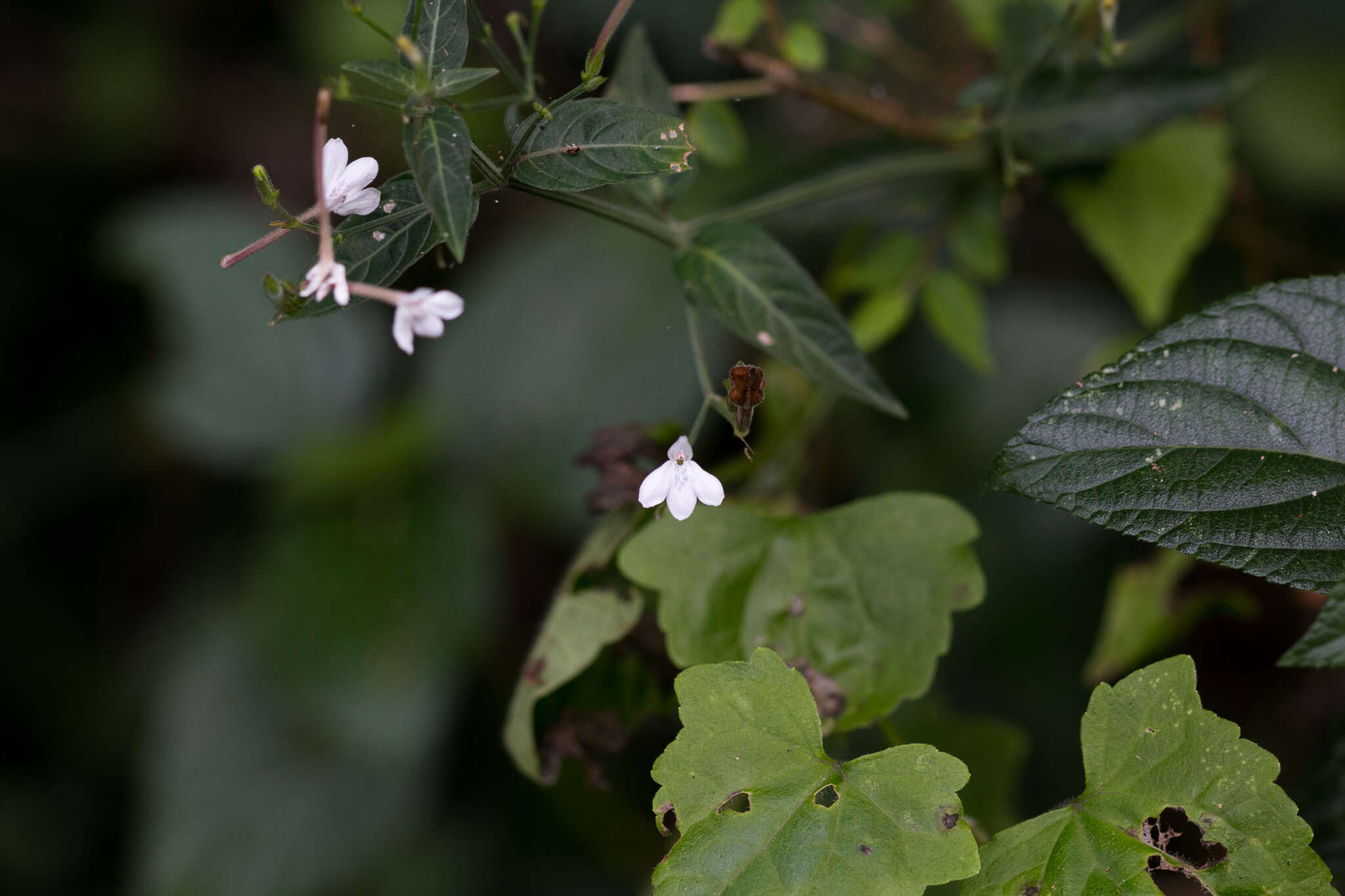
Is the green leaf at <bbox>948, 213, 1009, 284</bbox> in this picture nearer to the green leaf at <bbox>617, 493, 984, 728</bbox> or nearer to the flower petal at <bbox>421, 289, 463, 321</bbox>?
the green leaf at <bbox>617, 493, 984, 728</bbox>

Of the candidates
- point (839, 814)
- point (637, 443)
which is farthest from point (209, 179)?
point (839, 814)

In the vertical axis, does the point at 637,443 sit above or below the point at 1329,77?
below

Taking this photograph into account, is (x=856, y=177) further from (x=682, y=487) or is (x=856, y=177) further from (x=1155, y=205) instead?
(x=682, y=487)

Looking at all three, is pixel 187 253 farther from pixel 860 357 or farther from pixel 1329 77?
pixel 1329 77

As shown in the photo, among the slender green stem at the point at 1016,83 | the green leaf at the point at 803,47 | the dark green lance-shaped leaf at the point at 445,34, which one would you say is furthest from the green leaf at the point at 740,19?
the dark green lance-shaped leaf at the point at 445,34

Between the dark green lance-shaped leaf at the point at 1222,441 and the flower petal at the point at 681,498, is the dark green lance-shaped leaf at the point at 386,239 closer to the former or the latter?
the flower petal at the point at 681,498

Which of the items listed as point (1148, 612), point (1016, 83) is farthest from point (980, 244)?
point (1148, 612)

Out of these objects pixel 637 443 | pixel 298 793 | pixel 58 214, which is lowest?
pixel 298 793
